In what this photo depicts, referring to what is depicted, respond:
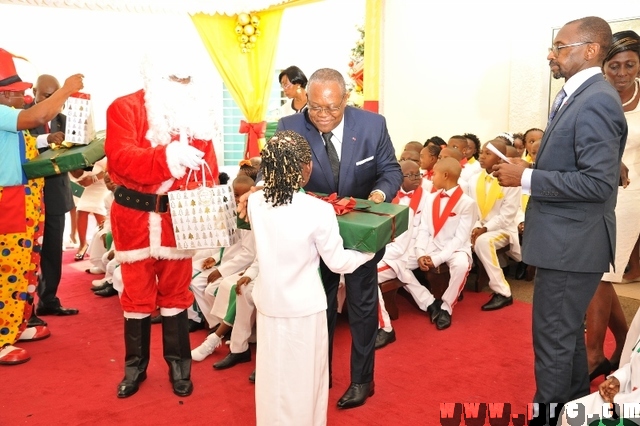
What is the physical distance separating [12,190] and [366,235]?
258 centimetres

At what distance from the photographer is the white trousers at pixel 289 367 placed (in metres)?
2.64

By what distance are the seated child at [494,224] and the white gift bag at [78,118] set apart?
3.13m

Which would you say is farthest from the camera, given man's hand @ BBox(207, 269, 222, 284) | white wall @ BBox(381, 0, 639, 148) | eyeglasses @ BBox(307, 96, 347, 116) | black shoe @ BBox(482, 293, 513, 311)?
white wall @ BBox(381, 0, 639, 148)

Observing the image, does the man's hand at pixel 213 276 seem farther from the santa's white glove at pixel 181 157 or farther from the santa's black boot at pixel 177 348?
the santa's white glove at pixel 181 157

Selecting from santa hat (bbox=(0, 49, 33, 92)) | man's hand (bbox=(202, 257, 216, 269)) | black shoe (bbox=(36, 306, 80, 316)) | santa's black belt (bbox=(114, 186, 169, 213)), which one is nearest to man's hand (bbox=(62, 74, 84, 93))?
santa hat (bbox=(0, 49, 33, 92))

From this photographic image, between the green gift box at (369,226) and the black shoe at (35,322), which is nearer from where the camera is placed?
the green gift box at (369,226)

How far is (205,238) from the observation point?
3.14 m

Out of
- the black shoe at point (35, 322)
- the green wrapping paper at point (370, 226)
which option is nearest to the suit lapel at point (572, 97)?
the green wrapping paper at point (370, 226)

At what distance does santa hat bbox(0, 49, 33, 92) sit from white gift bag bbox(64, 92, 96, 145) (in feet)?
1.38

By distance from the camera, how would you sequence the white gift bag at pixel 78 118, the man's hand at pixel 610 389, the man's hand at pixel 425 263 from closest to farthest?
the man's hand at pixel 610 389
the white gift bag at pixel 78 118
the man's hand at pixel 425 263

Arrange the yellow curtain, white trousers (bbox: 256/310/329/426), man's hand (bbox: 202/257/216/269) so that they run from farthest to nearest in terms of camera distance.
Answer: the yellow curtain → man's hand (bbox: 202/257/216/269) → white trousers (bbox: 256/310/329/426)

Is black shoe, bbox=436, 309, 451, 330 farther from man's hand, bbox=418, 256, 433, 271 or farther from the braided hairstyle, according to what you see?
the braided hairstyle

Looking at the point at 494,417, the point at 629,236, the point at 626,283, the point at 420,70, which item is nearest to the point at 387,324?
the point at 494,417

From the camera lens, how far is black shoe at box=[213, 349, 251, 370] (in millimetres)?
3959
